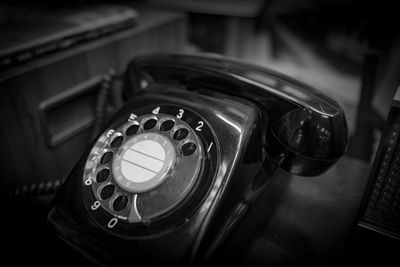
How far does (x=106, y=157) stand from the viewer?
0.49 m

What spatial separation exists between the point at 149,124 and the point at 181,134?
0.06m

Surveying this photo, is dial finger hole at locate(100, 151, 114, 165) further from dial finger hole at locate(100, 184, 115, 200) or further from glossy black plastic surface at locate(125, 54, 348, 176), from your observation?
glossy black plastic surface at locate(125, 54, 348, 176)

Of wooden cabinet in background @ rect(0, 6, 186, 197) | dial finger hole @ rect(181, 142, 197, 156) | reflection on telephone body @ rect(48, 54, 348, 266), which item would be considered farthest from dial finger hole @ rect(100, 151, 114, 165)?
wooden cabinet in background @ rect(0, 6, 186, 197)

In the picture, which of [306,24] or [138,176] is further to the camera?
[306,24]

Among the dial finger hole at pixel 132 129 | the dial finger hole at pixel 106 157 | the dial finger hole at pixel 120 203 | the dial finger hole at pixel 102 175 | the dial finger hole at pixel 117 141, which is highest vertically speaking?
the dial finger hole at pixel 132 129

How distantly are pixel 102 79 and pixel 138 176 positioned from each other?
0.37 m

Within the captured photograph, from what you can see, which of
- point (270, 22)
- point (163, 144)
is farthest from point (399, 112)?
point (270, 22)

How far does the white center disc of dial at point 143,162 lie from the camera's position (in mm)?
430

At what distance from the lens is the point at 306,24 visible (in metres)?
0.96

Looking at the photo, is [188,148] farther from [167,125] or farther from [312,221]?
[312,221]

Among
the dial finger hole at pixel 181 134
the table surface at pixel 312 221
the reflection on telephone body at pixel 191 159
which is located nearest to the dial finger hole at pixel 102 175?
the reflection on telephone body at pixel 191 159

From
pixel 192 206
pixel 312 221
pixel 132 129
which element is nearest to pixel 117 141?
pixel 132 129

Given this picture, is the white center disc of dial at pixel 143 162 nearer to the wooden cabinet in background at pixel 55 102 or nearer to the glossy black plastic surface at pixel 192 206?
the glossy black plastic surface at pixel 192 206

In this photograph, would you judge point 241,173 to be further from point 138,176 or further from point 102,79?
point 102,79
